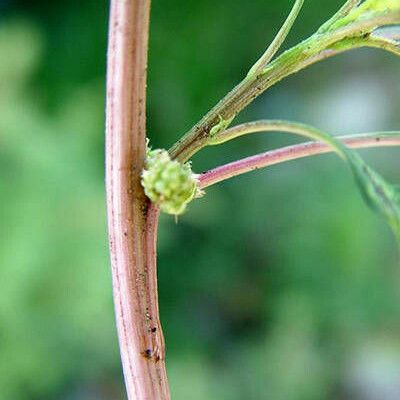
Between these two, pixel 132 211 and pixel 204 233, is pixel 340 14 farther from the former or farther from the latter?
pixel 204 233

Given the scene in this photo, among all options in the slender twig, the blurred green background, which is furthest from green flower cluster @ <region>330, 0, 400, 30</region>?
the blurred green background

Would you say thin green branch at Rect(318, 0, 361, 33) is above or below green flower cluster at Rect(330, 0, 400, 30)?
above

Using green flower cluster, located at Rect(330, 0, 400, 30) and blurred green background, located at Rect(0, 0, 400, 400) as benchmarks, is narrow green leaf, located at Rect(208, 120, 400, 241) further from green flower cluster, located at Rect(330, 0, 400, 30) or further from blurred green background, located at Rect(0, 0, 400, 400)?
blurred green background, located at Rect(0, 0, 400, 400)

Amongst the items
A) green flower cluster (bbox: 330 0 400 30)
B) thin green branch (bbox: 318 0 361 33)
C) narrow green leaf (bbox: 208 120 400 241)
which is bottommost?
narrow green leaf (bbox: 208 120 400 241)

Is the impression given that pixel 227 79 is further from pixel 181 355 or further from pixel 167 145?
pixel 181 355

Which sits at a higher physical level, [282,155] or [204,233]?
[204,233]

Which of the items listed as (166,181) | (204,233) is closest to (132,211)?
(166,181)
